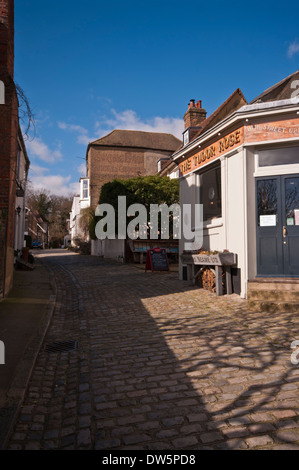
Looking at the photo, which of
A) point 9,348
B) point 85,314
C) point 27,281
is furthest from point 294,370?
point 27,281

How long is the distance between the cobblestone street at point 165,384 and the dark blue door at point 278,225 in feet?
5.91

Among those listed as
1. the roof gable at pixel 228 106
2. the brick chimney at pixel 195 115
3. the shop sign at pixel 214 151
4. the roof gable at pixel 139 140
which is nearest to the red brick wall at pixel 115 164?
the roof gable at pixel 139 140

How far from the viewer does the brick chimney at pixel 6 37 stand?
909 cm

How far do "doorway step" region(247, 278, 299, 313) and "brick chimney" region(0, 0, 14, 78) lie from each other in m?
8.62

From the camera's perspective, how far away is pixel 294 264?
8344 mm

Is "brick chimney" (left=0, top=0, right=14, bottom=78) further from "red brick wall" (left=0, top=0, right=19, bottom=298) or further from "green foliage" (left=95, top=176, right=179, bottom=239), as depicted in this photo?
"green foliage" (left=95, top=176, right=179, bottom=239)

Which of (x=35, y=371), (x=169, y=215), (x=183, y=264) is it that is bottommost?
(x=35, y=371)

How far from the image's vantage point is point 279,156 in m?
8.67

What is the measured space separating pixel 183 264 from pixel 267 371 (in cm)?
811

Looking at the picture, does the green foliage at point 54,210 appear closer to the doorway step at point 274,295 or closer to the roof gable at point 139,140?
the roof gable at point 139,140

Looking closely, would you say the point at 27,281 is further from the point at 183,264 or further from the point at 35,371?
the point at 35,371

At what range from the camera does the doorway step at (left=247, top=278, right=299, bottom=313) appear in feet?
24.0

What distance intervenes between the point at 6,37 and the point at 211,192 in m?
7.35

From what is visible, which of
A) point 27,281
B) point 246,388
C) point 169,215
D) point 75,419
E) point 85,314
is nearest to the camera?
point 75,419
